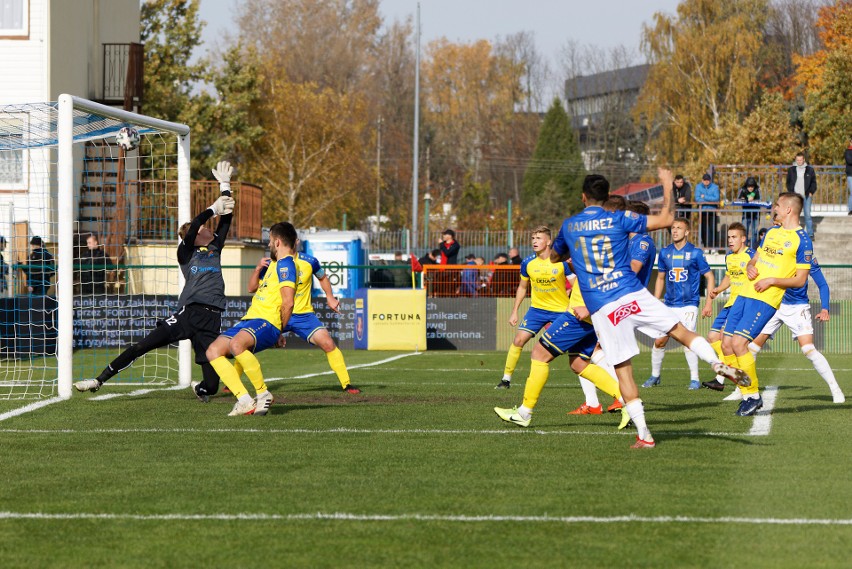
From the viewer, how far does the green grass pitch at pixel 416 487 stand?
5.79 m

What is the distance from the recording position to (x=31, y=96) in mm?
28469

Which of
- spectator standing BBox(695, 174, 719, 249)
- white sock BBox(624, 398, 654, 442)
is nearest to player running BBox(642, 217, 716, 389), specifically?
white sock BBox(624, 398, 654, 442)

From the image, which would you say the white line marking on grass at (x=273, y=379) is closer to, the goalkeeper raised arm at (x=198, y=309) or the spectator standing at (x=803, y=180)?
the goalkeeper raised arm at (x=198, y=309)

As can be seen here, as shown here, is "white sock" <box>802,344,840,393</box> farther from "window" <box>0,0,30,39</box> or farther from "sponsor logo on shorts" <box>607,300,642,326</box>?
"window" <box>0,0,30,39</box>

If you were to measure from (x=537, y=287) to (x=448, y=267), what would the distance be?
37.5 feet

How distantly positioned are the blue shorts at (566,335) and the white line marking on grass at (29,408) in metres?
5.07

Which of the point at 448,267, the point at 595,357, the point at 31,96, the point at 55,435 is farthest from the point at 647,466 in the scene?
the point at 31,96

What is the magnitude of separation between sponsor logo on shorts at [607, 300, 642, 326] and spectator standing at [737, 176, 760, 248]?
21146mm

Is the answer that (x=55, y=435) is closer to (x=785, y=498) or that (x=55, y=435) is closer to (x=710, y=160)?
(x=785, y=498)

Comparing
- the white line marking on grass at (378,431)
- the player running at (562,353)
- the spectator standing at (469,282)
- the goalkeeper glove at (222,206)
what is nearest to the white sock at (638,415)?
the white line marking on grass at (378,431)

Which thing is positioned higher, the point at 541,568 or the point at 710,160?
the point at 710,160

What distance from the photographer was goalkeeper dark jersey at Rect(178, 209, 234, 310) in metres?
12.8

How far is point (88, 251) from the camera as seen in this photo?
21.2m

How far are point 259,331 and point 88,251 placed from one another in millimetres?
10771
